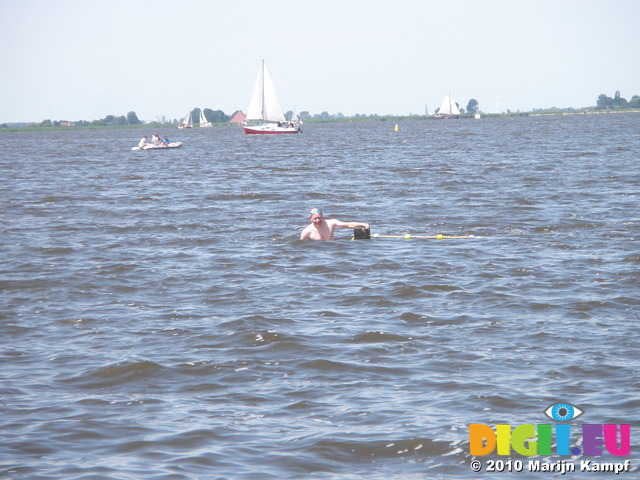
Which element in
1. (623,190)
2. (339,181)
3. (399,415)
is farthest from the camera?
(339,181)

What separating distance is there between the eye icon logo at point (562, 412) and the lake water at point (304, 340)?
105 mm

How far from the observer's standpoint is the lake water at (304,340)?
28.4 feet

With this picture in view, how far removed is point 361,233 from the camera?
68.9 ft

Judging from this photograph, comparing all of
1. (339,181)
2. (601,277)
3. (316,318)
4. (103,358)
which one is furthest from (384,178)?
(103,358)

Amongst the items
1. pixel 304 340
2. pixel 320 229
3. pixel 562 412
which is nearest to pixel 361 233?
pixel 320 229

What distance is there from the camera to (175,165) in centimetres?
5553

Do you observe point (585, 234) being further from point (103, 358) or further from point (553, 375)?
point (103, 358)

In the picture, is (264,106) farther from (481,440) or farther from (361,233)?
(481,440)

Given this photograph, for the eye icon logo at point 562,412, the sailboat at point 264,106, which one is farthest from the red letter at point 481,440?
the sailboat at point 264,106

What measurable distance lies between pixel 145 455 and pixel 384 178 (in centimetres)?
3221

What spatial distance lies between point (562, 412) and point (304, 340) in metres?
4.21

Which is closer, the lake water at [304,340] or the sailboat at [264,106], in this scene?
the lake water at [304,340]

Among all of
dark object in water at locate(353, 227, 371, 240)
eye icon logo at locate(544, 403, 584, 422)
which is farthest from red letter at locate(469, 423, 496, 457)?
dark object in water at locate(353, 227, 371, 240)

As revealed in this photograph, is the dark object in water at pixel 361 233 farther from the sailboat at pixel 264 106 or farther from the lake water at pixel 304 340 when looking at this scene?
the sailboat at pixel 264 106
